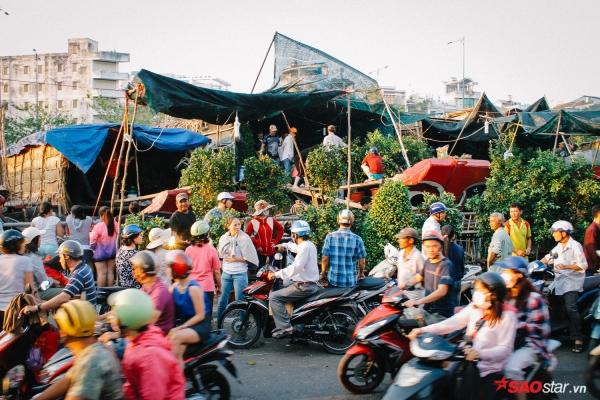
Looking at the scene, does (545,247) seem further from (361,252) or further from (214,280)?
(214,280)

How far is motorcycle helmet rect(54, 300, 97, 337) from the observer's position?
3664 millimetres

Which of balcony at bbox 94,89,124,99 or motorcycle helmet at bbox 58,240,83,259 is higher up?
balcony at bbox 94,89,124,99

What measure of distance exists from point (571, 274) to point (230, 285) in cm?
444

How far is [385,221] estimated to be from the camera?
1073 cm

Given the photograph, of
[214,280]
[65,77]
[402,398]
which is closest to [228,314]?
[214,280]

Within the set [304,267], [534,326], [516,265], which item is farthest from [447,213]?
[534,326]

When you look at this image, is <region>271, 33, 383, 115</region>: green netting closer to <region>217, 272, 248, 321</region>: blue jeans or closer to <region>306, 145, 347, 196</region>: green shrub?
<region>306, 145, 347, 196</region>: green shrub

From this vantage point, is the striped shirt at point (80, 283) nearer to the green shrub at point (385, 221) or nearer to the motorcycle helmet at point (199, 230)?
the motorcycle helmet at point (199, 230)

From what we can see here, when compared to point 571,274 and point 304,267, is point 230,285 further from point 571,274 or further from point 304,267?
point 571,274

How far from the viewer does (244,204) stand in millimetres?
11914

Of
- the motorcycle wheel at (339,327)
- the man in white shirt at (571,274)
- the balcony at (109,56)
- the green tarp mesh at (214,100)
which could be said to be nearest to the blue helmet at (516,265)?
the man in white shirt at (571,274)

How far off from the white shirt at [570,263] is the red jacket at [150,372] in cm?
555

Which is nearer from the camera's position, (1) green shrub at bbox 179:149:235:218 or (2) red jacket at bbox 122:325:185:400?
(2) red jacket at bbox 122:325:185:400

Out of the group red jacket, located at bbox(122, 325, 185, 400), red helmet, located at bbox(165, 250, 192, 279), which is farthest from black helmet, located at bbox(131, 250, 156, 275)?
red jacket, located at bbox(122, 325, 185, 400)
